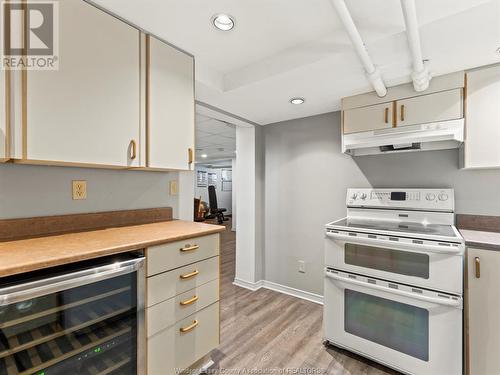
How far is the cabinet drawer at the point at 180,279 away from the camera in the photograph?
1319mm

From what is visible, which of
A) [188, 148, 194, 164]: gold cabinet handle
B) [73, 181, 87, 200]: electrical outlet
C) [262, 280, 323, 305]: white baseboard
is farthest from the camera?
[262, 280, 323, 305]: white baseboard

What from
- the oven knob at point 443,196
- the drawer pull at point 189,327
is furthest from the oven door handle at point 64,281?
the oven knob at point 443,196

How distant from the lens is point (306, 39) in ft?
5.44

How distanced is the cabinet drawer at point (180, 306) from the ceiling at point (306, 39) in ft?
5.29

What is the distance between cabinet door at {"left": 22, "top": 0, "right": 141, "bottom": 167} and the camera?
3.92 ft

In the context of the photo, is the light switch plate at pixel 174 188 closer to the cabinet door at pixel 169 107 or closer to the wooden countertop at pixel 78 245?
the cabinet door at pixel 169 107

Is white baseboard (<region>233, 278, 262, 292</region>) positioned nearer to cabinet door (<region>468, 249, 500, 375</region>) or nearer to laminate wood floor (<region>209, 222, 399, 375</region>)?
laminate wood floor (<region>209, 222, 399, 375</region>)

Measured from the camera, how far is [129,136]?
1.52 metres

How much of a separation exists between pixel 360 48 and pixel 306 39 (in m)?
0.42

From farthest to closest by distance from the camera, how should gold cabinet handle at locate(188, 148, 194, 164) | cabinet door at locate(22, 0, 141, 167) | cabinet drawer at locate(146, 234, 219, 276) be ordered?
gold cabinet handle at locate(188, 148, 194, 164)
cabinet drawer at locate(146, 234, 219, 276)
cabinet door at locate(22, 0, 141, 167)

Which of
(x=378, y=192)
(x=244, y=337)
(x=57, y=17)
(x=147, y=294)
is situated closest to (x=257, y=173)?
(x=378, y=192)

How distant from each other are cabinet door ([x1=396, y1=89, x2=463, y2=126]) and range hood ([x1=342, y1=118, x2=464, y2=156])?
39 millimetres

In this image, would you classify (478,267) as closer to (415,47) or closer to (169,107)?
(415,47)

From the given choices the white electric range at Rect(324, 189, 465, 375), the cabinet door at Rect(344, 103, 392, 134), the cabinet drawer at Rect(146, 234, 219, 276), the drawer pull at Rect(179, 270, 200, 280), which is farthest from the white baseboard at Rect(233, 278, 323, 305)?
the cabinet door at Rect(344, 103, 392, 134)
